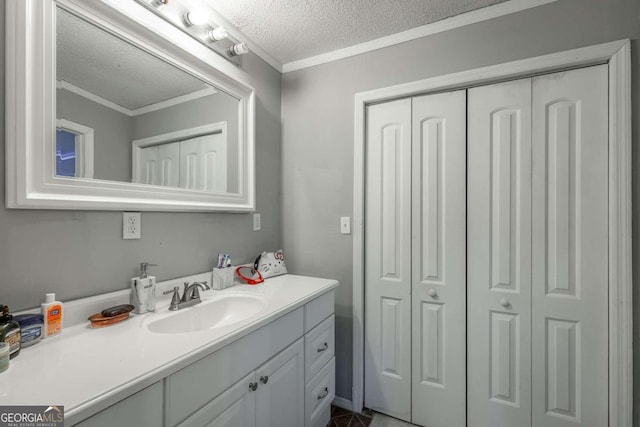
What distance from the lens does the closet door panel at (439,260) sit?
5.42 feet

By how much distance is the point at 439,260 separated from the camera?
5.60 feet

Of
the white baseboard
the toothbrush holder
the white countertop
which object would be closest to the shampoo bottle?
the white countertop

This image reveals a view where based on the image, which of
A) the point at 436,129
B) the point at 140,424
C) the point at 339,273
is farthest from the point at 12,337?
the point at 436,129

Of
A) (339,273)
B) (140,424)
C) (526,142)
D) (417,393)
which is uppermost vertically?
(526,142)

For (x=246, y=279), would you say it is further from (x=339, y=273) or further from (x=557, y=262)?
(x=557, y=262)

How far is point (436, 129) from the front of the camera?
171 cm

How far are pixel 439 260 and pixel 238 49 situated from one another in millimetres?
1666

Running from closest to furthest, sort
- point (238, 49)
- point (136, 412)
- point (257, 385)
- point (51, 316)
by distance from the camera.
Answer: point (136, 412) < point (51, 316) < point (257, 385) < point (238, 49)

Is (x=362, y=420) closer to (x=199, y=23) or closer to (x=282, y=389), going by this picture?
(x=282, y=389)

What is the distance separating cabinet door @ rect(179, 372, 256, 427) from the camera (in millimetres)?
875

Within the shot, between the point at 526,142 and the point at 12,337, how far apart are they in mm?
2153

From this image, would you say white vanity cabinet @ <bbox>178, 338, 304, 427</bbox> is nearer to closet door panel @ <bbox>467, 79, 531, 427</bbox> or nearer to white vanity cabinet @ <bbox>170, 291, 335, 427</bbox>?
white vanity cabinet @ <bbox>170, 291, 335, 427</bbox>

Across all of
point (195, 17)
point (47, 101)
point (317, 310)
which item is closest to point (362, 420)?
point (317, 310)

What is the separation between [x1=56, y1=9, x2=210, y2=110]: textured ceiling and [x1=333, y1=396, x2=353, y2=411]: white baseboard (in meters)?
2.02
